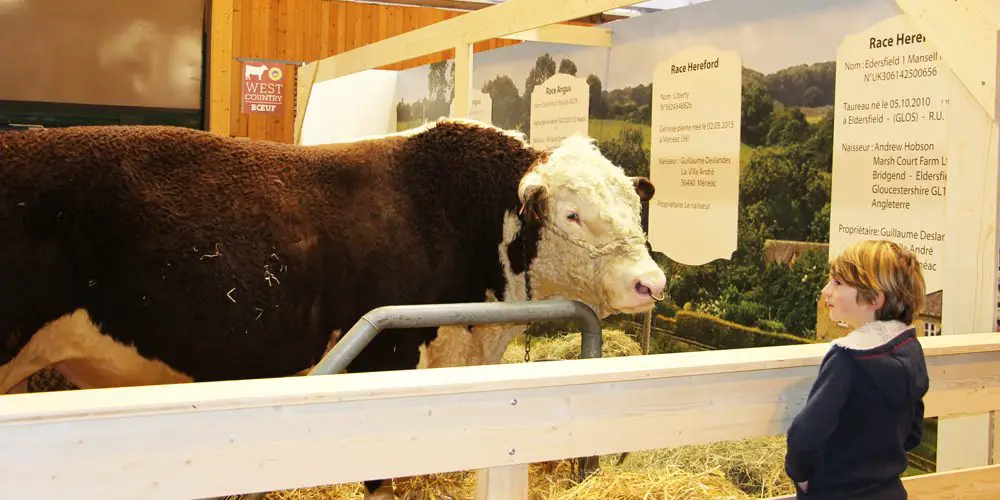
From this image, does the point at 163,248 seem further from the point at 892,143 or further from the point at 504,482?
the point at 892,143

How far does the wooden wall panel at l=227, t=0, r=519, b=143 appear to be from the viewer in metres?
9.76

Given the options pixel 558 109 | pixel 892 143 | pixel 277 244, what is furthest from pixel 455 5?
pixel 277 244

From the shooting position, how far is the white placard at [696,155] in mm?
4367

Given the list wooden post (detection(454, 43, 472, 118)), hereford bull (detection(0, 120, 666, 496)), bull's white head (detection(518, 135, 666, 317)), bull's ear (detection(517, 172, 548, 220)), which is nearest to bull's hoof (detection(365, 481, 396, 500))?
hereford bull (detection(0, 120, 666, 496))

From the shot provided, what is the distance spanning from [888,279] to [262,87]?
27.4 feet

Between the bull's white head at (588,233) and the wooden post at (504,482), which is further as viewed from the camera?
the bull's white head at (588,233)

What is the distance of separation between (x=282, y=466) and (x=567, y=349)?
14.9 ft

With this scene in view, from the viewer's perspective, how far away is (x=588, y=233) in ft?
10.6

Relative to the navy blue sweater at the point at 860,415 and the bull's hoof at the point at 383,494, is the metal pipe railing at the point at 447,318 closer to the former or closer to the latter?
the navy blue sweater at the point at 860,415

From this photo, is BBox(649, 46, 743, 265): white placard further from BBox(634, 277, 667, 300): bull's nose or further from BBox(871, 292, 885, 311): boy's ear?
BBox(871, 292, 885, 311): boy's ear

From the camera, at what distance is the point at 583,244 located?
10.5 ft

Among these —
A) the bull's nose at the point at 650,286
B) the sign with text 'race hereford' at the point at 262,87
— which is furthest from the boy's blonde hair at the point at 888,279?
the sign with text 'race hereford' at the point at 262,87

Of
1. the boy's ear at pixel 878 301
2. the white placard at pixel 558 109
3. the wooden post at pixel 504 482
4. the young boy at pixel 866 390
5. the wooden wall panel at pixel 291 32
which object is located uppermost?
the wooden wall panel at pixel 291 32

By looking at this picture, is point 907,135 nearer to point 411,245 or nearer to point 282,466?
point 411,245
